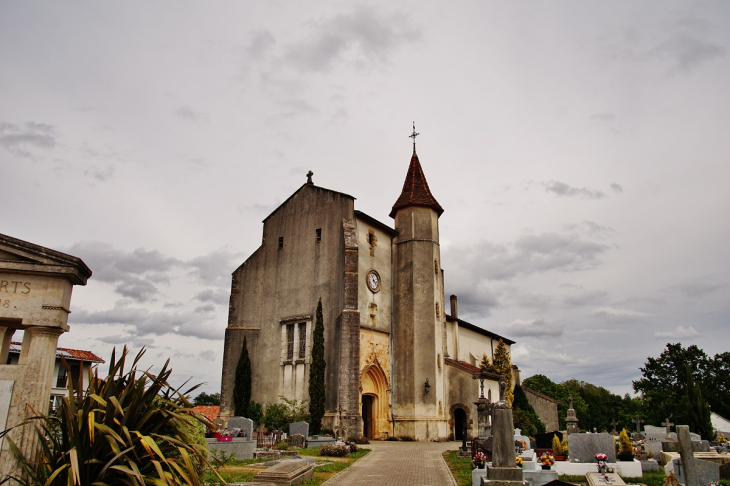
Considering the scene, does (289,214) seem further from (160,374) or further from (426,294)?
(160,374)

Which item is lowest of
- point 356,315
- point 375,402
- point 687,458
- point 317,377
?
point 687,458

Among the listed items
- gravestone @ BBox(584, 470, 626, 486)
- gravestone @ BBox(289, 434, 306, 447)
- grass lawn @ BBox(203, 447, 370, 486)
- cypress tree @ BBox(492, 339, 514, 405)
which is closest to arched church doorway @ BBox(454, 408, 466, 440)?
cypress tree @ BBox(492, 339, 514, 405)

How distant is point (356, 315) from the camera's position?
87.9 feet

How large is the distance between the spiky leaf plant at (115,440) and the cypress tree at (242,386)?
889 inches

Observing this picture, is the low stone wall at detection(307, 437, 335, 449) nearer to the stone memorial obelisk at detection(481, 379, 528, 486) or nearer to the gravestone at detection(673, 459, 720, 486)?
the stone memorial obelisk at detection(481, 379, 528, 486)

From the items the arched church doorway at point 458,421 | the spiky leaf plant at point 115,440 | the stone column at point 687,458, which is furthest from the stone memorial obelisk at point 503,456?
the arched church doorway at point 458,421

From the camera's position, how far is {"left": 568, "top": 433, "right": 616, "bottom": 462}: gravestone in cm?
1461

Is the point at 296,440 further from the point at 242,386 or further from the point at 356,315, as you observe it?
the point at 242,386

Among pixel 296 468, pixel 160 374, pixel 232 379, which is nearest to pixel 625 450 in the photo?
pixel 296 468

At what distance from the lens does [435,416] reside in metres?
29.2

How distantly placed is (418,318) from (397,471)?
1602cm

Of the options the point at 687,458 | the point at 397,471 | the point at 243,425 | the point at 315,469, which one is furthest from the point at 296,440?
the point at 687,458

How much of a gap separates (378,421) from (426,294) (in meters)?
8.04

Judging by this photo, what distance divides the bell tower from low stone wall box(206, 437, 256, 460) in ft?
44.1
